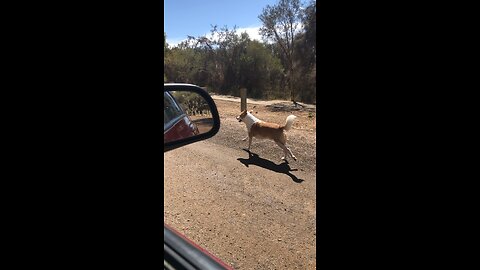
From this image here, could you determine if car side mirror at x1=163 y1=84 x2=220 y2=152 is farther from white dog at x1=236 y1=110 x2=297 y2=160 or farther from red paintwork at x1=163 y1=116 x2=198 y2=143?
white dog at x1=236 y1=110 x2=297 y2=160

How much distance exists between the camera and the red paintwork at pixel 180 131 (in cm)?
238

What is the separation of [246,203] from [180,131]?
2489mm

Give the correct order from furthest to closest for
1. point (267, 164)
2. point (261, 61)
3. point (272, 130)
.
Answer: point (261, 61)
point (272, 130)
point (267, 164)

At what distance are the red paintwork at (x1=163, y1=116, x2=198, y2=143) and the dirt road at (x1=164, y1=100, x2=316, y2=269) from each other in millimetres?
1403

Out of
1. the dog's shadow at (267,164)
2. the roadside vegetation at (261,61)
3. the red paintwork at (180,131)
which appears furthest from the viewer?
the roadside vegetation at (261,61)

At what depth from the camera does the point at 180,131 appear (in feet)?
8.33

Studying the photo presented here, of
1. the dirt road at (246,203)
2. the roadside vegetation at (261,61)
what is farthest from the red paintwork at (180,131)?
the roadside vegetation at (261,61)

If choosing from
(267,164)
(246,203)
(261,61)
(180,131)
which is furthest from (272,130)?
(261,61)

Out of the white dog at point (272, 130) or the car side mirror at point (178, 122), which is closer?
the car side mirror at point (178, 122)

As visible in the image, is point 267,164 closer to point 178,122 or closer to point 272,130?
point 272,130

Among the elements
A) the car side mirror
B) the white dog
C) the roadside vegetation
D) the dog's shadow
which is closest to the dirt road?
the dog's shadow

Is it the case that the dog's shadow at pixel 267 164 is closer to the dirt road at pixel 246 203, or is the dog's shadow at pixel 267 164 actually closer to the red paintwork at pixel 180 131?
the dirt road at pixel 246 203

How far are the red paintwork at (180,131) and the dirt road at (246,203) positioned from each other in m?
Answer: 1.40
